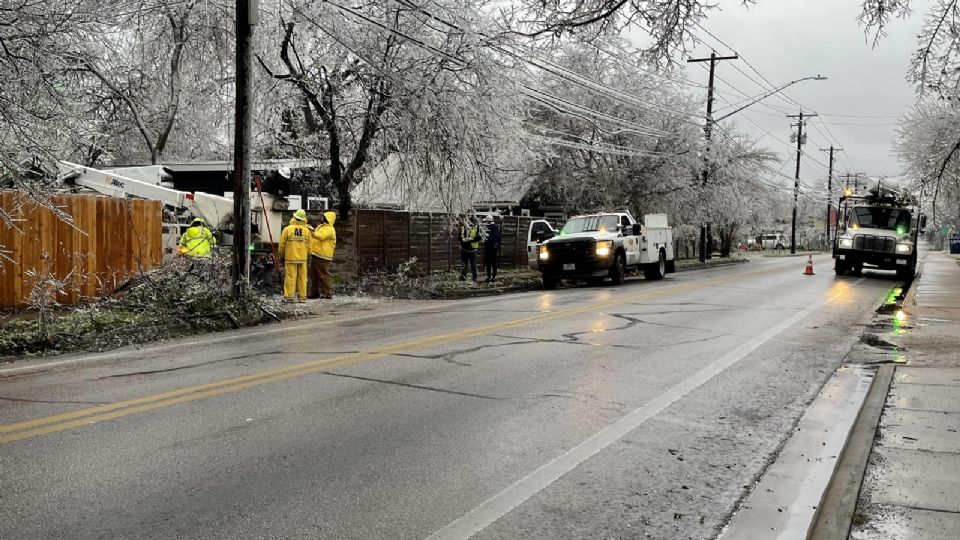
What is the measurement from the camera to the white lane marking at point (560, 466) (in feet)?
13.1

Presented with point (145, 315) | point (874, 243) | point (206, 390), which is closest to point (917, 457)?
point (206, 390)

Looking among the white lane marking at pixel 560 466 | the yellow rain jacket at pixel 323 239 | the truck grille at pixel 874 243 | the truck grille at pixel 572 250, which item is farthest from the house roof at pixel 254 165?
the truck grille at pixel 874 243

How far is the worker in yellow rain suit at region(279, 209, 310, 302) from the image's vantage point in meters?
15.4

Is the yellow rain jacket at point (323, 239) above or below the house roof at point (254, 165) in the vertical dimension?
below

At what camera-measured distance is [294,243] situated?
15398 millimetres

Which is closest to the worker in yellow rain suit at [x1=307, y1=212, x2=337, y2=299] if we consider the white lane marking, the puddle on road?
the white lane marking

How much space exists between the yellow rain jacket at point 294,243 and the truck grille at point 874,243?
64.5 ft

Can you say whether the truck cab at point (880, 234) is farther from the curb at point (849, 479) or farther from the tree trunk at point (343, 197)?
the curb at point (849, 479)

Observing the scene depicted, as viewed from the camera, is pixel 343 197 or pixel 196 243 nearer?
pixel 196 243

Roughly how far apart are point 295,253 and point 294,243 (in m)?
0.20

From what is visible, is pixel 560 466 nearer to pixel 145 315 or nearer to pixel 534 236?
pixel 145 315

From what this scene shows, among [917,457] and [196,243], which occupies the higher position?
[196,243]

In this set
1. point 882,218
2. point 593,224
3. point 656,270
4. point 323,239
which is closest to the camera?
point 323,239

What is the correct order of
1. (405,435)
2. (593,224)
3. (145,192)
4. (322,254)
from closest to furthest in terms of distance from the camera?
(405,435) → (322,254) → (145,192) → (593,224)
